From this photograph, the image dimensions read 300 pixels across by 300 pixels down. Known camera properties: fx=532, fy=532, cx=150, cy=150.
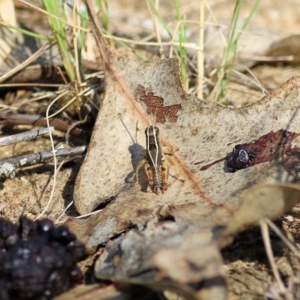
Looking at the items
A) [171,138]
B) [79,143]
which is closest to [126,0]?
[79,143]

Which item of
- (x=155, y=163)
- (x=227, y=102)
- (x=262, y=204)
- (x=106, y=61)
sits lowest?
(x=227, y=102)

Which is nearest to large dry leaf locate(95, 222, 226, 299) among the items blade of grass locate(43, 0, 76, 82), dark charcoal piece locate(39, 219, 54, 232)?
dark charcoal piece locate(39, 219, 54, 232)

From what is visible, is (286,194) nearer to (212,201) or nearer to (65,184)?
(212,201)

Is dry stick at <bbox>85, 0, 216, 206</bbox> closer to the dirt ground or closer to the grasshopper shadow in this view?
the grasshopper shadow

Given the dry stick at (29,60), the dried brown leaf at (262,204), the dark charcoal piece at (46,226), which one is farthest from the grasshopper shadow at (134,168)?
the dry stick at (29,60)

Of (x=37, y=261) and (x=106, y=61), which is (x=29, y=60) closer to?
(x=106, y=61)

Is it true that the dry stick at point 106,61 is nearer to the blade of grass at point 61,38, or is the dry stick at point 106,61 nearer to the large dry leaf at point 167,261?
the blade of grass at point 61,38

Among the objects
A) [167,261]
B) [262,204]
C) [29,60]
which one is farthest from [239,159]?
[29,60]

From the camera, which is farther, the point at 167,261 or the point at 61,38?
the point at 61,38
